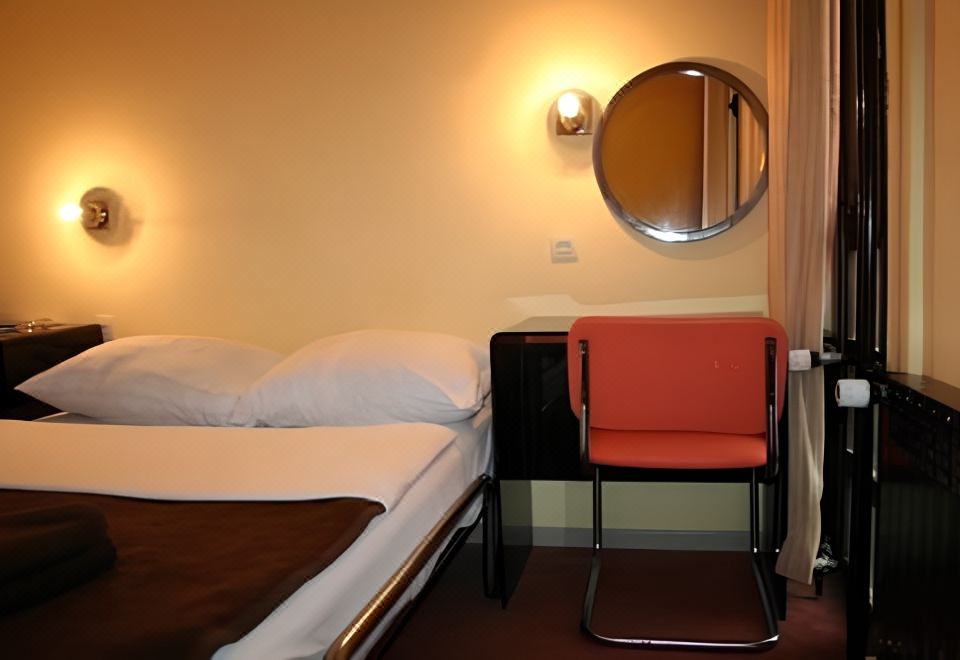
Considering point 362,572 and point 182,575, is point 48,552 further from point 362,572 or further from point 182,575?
point 362,572

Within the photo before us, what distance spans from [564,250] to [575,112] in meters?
0.48

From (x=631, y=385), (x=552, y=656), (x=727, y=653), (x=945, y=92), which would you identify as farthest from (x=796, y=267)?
(x=552, y=656)

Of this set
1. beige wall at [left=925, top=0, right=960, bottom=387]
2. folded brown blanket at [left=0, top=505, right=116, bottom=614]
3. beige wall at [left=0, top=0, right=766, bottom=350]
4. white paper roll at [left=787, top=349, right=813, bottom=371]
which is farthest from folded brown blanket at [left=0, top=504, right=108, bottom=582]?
beige wall at [left=0, top=0, right=766, bottom=350]

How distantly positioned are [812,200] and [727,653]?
4.08 feet

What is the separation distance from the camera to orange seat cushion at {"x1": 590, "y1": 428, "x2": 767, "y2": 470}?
8.19 feet

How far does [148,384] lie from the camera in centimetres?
300

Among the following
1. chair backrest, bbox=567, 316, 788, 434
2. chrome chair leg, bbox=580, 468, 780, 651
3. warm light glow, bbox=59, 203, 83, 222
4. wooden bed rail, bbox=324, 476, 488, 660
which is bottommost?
chrome chair leg, bbox=580, 468, 780, 651

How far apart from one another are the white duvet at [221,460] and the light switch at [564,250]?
0.95m

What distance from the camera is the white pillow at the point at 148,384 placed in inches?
117

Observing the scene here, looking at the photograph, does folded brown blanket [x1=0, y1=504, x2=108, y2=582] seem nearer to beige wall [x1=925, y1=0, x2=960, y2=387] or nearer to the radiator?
the radiator

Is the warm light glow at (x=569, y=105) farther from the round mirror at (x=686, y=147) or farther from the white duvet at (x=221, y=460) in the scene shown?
the white duvet at (x=221, y=460)

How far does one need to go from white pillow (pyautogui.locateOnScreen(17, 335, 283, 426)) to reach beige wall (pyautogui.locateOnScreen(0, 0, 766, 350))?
479mm

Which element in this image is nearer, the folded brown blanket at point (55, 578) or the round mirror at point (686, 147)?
the folded brown blanket at point (55, 578)

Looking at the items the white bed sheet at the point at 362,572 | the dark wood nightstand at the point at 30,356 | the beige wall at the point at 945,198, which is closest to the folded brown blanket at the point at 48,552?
the white bed sheet at the point at 362,572
